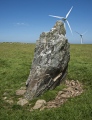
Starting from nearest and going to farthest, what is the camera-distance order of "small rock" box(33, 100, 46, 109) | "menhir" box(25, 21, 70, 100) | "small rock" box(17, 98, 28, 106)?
1. "small rock" box(33, 100, 46, 109)
2. "small rock" box(17, 98, 28, 106)
3. "menhir" box(25, 21, 70, 100)

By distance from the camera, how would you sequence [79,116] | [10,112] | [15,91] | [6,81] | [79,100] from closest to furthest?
[79,116]
[10,112]
[79,100]
[15,91]
[6,81]

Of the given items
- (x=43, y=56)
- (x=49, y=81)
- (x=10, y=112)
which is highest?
(x=43, y=56)

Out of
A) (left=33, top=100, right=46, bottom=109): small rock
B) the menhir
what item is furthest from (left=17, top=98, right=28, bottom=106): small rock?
(left=33, top=100, right=46, bottom=109): small rock

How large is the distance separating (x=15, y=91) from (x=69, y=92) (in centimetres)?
486

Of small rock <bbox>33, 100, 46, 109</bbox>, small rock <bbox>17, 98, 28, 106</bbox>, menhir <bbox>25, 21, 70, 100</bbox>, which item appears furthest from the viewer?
menhir <bbox>25, 21, 70, 100</bbox>

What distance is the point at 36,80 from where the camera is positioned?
15.5 meters

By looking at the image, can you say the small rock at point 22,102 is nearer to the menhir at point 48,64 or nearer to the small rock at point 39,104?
the menhir at point 48,64

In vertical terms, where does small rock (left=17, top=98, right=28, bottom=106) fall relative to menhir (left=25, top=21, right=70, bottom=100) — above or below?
below

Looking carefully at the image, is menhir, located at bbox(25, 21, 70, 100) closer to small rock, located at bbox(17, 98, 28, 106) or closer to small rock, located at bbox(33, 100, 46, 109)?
small rock, located at bbox(17, 98, 28, 106)

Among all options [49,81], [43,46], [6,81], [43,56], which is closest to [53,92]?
[49,81]

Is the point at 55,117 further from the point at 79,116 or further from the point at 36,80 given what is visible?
the point at 36,80

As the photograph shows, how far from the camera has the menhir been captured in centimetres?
1542

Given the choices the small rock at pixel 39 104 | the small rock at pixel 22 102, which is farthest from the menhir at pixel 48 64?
the small rock at pixel 39 104

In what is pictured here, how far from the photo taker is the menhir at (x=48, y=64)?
607 inches
